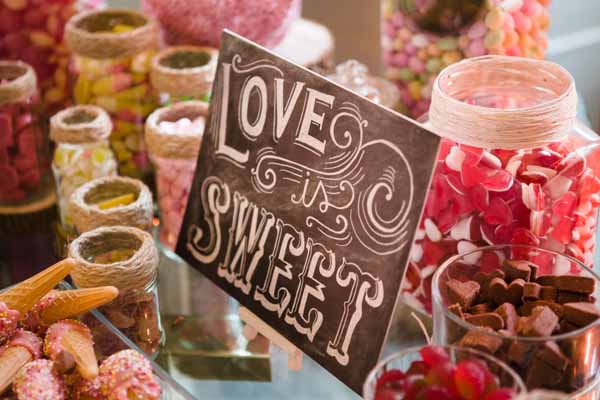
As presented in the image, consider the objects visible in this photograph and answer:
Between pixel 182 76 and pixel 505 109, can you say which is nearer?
pixel 505 109

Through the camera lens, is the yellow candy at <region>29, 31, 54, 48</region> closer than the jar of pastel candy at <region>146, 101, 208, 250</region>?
No

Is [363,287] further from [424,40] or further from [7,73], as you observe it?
[7,73]

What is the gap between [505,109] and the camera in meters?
0.75

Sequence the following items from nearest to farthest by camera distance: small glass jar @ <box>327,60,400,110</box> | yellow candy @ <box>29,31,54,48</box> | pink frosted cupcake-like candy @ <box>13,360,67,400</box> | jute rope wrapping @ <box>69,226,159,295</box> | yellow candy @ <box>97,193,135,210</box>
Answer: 1. pink frosted cupcake-like candy @ <box>13,360,67,400</box>
2. jute rope wrapping @ <box>69,226,159,295</box>
3. yellow candy @ <box>97,193,135,210</box>
4. small glass jar @ <box>327,60,400,110</box>
5. yellow candy @ <box>29,31,54,48</box>

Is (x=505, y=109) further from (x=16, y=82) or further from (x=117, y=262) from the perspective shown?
(x=16, y=82)

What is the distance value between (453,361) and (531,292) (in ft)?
0.42

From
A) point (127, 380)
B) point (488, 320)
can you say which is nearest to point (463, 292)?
point (488, 320)

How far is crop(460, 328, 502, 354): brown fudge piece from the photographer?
61 centimetres

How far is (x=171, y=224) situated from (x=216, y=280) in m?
0.14

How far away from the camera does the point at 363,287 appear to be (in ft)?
2.41

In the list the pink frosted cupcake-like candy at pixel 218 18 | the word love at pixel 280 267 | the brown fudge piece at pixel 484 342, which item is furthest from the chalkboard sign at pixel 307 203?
the pink frosted cupcake-like candy at pixel 218 18

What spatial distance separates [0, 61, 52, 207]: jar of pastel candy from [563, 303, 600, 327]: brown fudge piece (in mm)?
730

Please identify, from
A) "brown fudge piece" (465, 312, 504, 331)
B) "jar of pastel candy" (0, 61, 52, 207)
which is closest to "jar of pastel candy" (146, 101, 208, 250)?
"jar of pastel candy" (0, 61, 52, 207)

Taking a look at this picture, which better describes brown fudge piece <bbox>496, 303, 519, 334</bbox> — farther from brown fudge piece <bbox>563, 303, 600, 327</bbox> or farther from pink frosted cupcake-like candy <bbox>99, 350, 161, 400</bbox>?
pink frosted cupcake-like candy <bbox>99, 350, 161, 400</bbox>
